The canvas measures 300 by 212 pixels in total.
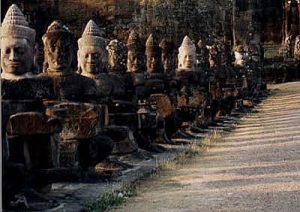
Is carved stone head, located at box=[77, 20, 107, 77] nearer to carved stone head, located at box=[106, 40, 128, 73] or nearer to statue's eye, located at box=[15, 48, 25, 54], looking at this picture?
carved stone head, located at box=[106, 40, 128, 73]

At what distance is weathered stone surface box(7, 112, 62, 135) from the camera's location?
591cm

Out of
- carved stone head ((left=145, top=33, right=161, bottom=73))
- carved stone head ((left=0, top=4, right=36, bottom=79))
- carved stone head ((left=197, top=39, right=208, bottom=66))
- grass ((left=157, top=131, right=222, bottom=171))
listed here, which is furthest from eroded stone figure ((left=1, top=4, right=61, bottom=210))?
carved stone head ((left=197, top=39, right=208, bottom=66))

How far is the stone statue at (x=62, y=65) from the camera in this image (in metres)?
7.61

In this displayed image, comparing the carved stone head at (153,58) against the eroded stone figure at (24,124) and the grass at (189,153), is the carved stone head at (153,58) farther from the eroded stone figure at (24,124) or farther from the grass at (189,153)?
the eroded stone figure at (24,124)

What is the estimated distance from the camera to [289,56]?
4184cm

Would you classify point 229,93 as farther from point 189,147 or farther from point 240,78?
point 189,147

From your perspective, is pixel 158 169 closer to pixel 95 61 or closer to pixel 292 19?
pixel 95 61

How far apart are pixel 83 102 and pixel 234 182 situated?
1.86 metres

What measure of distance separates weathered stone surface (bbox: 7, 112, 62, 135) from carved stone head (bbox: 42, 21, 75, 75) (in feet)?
5.20

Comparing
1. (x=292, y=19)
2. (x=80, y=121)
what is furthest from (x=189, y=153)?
(x=292, y=19)

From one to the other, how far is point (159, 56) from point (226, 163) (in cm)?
409

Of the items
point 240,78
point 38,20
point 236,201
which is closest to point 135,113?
point 236,201

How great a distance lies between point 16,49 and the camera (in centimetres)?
666

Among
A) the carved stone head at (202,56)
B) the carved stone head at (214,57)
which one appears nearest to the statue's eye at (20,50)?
the carved stone head at (202,56)
